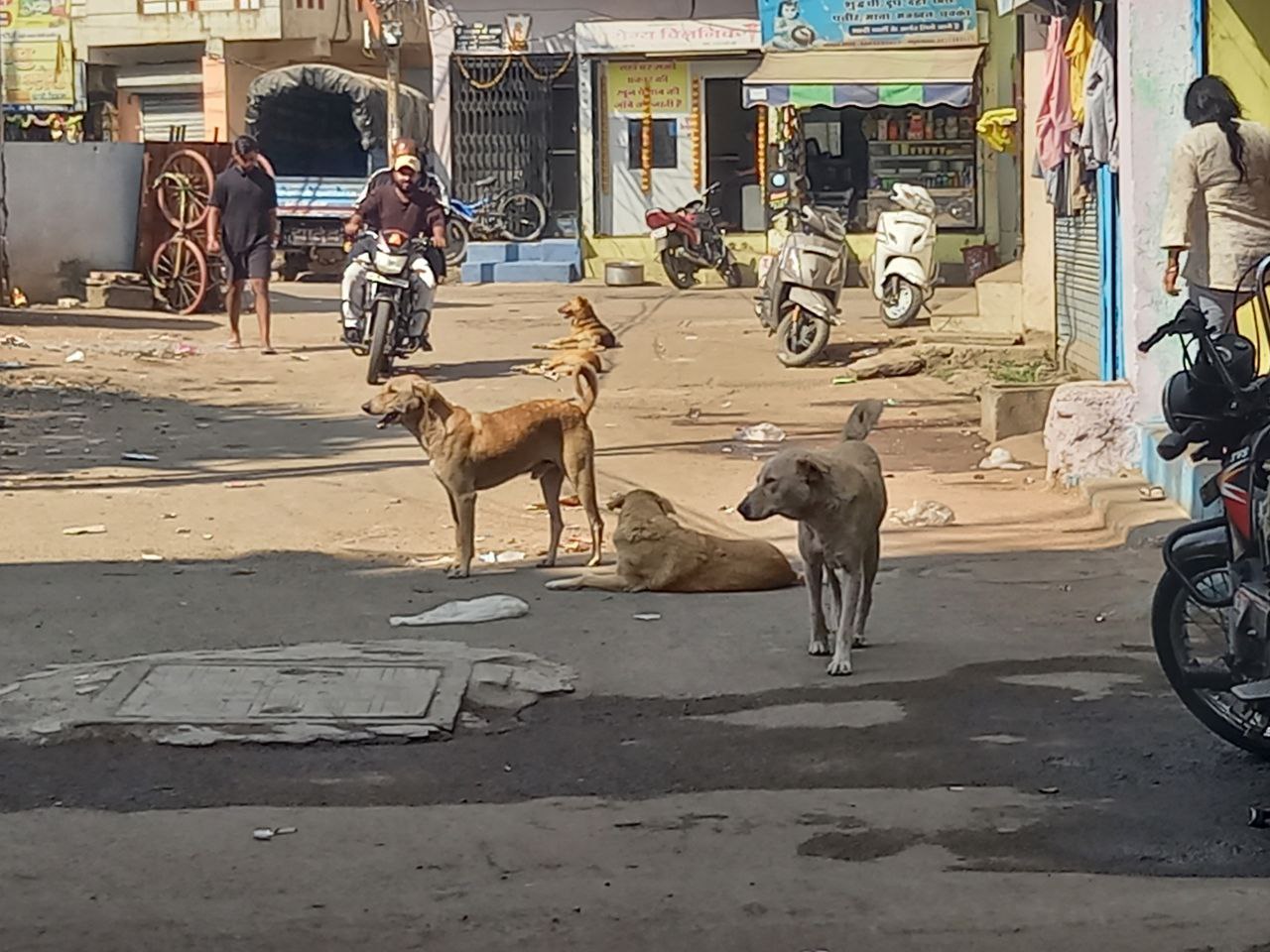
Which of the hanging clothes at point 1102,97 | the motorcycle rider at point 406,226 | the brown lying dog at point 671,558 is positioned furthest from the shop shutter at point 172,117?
the brown lying dog at point 671,558

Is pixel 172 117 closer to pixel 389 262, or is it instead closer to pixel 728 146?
pixel 728 146

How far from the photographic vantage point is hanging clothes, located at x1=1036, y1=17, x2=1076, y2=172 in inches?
524

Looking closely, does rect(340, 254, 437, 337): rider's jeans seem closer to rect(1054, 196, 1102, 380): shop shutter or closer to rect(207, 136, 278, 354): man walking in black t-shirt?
rect(207, 136, 278, 354): man walking in black t-shirt

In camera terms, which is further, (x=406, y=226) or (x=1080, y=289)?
(x=406, y=226)

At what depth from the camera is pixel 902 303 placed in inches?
771

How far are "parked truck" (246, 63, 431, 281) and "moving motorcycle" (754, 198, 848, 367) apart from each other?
1294 centimetres

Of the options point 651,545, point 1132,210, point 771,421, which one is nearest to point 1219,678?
point 651,545

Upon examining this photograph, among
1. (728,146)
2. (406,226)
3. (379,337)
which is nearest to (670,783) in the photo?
(379,337)

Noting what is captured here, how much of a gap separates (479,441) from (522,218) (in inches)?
823

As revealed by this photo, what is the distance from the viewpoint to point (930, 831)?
5062mm

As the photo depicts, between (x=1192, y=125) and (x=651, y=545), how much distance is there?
3.30 metres

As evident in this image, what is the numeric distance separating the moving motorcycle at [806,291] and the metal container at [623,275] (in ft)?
35.2

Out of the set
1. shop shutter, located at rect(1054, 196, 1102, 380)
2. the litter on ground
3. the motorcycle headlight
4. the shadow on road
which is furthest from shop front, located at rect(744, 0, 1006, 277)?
the litter on ground

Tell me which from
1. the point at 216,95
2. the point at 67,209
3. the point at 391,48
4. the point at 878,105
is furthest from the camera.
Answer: the point at 216,95
